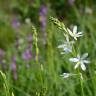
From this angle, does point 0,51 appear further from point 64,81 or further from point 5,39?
point 64,81

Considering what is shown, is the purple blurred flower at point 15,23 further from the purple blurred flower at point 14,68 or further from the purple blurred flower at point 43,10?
the purple blurred flower at point 14,68

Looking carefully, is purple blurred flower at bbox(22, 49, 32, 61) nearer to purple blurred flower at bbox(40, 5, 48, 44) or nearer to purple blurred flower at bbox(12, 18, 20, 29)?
purple blurred flower at bbox(40, 5, 48, 44)

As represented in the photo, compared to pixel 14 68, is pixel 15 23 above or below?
above

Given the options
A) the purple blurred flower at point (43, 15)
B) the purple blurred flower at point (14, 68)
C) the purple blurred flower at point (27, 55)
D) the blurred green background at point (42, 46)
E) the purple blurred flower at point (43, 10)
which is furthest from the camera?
the purple blurred flower at point (43, 10)

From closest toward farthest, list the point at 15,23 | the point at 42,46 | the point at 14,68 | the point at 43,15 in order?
1. the point at 14,68
2. the point at 42,46
3. the point at 43,15
4. the point at 15,23

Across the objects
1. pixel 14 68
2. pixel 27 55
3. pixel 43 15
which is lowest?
pixel 14 68

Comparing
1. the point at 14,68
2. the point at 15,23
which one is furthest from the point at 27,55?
the point at 15,23

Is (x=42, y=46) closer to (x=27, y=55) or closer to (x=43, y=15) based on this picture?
(x=27, y=55)

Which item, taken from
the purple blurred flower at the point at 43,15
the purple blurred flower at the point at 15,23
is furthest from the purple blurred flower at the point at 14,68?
the purple blurred flower at the point at 15,23

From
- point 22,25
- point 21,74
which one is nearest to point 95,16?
point 22,25

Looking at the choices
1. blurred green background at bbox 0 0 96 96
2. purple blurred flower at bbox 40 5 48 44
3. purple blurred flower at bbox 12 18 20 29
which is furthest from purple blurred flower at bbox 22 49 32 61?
purple blurred flower at bbox 12 18 20 29

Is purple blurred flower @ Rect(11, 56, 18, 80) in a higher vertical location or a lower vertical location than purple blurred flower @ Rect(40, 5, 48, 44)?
lower
